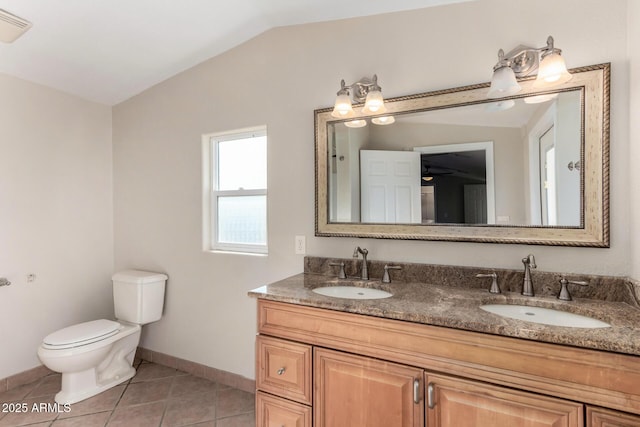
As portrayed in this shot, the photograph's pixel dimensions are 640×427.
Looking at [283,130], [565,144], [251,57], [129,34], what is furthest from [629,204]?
[129,34]

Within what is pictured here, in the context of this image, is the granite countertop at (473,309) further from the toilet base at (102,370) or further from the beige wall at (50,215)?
the beige wall at (50,215)

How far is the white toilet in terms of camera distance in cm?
203

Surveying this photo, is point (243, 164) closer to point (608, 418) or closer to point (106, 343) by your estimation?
point (106, 343)

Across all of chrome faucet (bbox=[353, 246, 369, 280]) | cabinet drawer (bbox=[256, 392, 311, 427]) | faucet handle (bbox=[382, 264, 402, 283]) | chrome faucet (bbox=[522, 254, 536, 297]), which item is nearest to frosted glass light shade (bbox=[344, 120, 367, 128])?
chrome faucet (bbox=[353, 246, 369, 280])

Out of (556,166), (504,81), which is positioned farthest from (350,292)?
(504,81)

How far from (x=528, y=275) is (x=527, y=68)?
0.94 metres

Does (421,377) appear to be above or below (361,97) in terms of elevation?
below

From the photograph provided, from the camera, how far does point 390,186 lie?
70.6 inches

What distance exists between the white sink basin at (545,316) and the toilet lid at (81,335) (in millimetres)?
2365

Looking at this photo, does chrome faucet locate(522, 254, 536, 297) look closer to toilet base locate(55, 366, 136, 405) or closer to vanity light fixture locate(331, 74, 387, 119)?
vanity light fixture locate(331, 74, 387, 119)

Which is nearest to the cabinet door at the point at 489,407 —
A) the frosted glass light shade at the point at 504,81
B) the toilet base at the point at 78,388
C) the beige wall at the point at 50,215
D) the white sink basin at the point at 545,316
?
the white sink basin at the point at 545,316

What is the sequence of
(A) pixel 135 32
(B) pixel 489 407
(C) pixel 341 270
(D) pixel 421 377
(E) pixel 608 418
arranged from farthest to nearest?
(A) pixel 135 32
(C) pixel 341 270
(D) pixel 421 377
(B) pixel 489 407
(E) pixel 608 418

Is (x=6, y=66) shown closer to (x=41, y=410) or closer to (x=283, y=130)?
(x=283, y=130)

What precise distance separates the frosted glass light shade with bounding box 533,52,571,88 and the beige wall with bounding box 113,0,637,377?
5.5 inches
